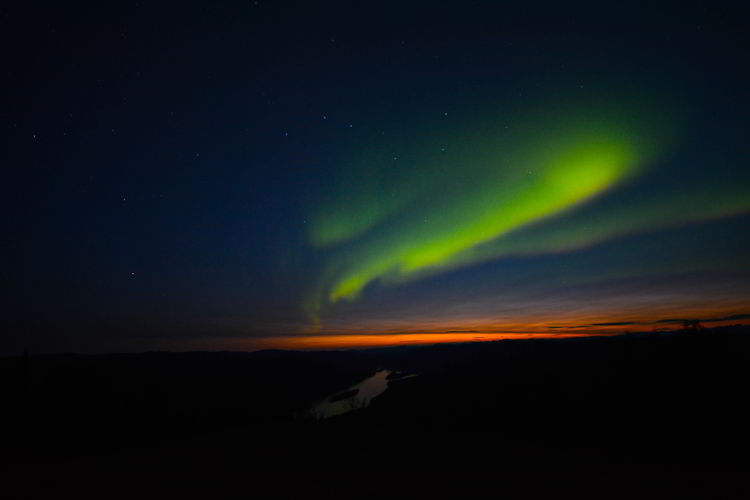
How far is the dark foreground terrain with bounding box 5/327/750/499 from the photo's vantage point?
10.3m

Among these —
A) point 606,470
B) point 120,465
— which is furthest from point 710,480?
point 120,465

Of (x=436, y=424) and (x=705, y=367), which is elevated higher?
(x=705, y=367)

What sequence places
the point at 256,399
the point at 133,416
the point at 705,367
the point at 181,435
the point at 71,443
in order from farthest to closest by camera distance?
the point at 256,399
the point at 133,416
the point at 181,435
the point at 71,443
the point at 705,367

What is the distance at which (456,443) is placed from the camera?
14773 millimetres

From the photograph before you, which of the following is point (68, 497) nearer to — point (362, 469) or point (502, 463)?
point (362, 469)

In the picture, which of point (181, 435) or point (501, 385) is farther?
point (501, 385)

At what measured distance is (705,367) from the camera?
14.5m

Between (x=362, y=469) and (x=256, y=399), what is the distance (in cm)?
6234

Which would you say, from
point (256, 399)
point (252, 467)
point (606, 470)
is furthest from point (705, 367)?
point (256, 399)

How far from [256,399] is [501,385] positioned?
2306 inches

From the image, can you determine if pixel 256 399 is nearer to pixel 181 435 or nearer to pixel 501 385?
pixel 181 435

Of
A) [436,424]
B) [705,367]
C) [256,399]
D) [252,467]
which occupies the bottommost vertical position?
[256,399]

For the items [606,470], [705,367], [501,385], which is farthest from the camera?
[501,385]

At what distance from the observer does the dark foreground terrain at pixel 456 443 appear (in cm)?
1026
